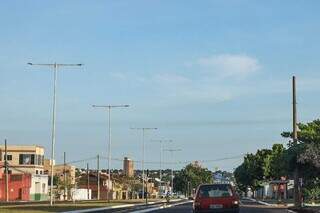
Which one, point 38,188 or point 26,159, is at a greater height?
point 26,159

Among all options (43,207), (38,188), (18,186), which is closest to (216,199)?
(43,207)

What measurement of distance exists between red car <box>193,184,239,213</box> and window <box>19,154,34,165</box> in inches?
4443

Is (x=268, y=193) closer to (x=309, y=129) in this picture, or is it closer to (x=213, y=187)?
(x=309, y=129)

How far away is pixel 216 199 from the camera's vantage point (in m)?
31.0

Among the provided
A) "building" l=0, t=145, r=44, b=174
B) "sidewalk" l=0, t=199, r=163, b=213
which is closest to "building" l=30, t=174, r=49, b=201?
"building" l=0, t=145, r=44, b=174

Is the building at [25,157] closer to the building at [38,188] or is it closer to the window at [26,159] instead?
the window at [26,159]

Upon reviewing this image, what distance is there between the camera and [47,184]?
441 ft

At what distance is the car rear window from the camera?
103 ft

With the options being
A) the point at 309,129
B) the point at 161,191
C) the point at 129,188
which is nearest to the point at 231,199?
the point at 309,129

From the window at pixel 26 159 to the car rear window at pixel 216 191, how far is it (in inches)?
4439

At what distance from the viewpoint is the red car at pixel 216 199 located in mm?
30938

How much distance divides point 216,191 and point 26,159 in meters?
114

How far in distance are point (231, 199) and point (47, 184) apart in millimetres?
106663

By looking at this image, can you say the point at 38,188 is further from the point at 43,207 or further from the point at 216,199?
the point at 216,199
